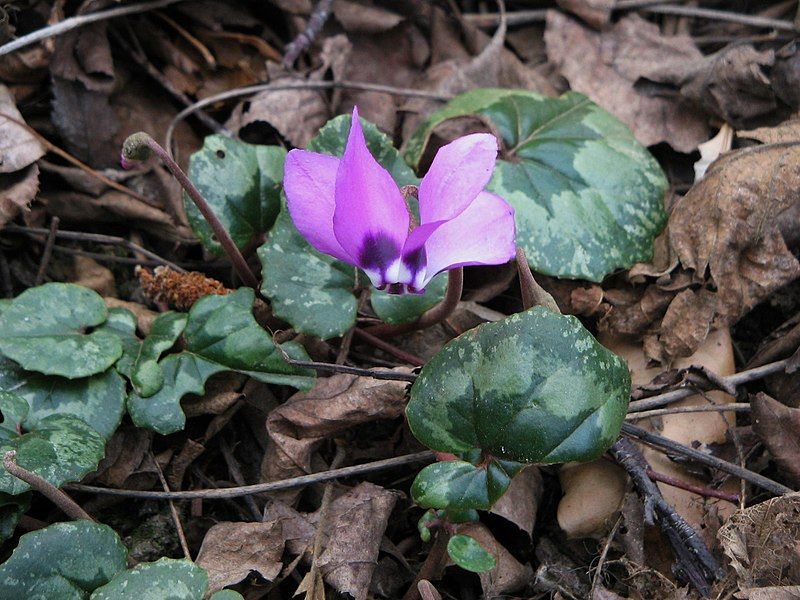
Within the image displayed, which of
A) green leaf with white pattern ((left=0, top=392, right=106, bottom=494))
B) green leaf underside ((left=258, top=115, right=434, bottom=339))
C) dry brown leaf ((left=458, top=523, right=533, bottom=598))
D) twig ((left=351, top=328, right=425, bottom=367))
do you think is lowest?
dry brown leaf ((left=458, top=523, right=533, bottom=598))

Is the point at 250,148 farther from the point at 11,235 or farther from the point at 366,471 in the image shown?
the point at 366,471

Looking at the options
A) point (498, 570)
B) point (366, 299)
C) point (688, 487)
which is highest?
point (366, 299)

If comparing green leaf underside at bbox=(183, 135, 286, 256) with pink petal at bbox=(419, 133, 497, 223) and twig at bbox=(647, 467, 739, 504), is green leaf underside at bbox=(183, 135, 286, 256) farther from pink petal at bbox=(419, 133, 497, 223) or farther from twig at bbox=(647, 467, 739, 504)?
twig at bbox=(647, 467, 739, 504)

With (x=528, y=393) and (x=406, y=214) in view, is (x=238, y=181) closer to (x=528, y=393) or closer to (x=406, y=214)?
(x=406, y=214)

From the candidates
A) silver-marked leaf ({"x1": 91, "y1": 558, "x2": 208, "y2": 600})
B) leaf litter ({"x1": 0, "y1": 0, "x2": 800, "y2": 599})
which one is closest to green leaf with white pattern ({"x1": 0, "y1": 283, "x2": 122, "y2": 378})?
leaf litter ({"x1": 0, "y1": 0, "x2": 800, "y2": 599})

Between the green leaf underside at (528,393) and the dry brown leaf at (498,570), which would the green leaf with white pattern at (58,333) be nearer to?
the green leaf underside at (528,393)

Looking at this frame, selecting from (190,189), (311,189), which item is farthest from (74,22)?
(311,189)
